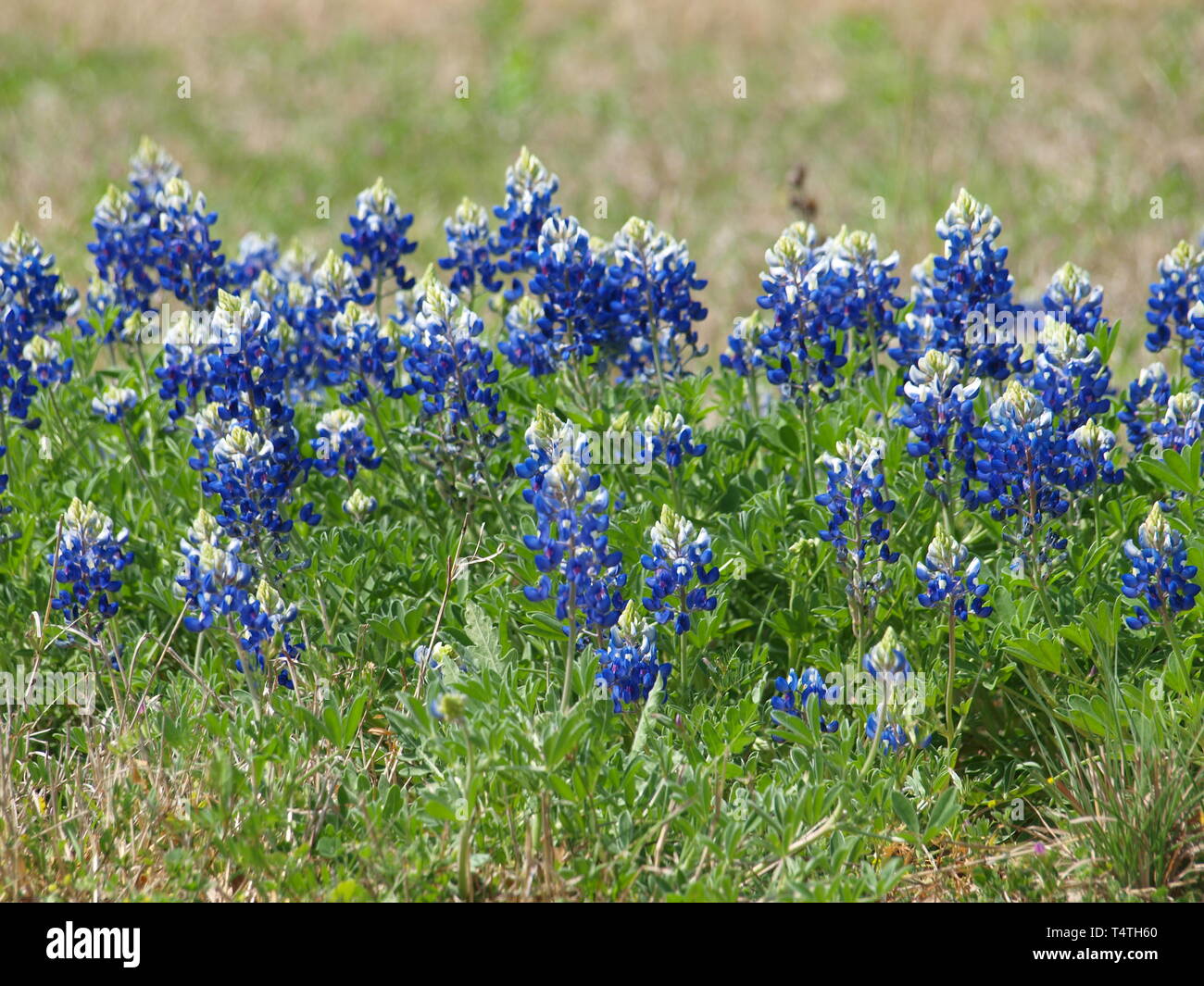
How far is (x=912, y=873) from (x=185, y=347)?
266cm

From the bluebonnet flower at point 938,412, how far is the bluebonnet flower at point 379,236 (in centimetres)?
204

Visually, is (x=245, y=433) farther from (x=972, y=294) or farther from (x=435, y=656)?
(x=972, y=294)

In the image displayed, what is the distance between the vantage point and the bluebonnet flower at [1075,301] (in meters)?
4.26

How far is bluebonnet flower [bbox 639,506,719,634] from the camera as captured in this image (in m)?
3.38

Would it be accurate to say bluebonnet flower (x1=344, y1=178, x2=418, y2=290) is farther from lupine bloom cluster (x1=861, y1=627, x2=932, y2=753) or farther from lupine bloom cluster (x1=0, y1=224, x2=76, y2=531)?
lupine bloom cluster (x1=861, y1=627, x2=932, y2=753)

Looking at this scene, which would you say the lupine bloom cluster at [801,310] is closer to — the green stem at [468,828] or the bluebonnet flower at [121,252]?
the green stem at [468,828]

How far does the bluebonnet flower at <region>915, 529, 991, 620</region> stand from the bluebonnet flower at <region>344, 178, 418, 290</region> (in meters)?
2.31

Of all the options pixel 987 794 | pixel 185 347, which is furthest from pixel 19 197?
pixel 987 794

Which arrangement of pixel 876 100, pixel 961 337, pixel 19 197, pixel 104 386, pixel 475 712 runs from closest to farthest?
1. pixel 475 712
2. pixel 961 337
3. pixel 104 386
4. pixel 19 197
5. pixel 876 100

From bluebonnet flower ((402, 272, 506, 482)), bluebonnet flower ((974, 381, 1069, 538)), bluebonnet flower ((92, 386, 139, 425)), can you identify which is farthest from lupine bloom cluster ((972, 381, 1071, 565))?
bluebonnet flower ((92, 386, 139, 425))

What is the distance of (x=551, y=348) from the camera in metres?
4.29
